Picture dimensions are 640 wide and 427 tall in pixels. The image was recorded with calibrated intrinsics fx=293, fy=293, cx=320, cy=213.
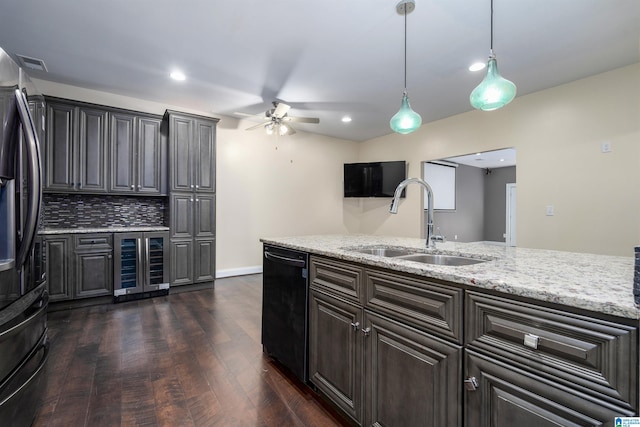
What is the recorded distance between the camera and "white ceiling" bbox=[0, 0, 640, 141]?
7.56 ft

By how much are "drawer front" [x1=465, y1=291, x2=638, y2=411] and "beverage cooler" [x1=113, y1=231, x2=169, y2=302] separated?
392cm

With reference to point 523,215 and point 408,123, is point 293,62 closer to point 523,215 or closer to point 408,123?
point 408,123

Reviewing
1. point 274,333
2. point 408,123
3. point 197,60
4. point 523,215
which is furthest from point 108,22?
point 523,215

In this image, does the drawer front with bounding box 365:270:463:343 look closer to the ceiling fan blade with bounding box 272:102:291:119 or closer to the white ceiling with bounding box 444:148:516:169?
the ceiling fan blade with bounding box 272:102:291:119

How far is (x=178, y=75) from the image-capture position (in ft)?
11.1

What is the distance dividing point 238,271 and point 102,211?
7.05ft

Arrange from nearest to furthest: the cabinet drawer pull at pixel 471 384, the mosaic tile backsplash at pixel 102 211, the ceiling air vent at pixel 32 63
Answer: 1. the cabinet drawer pull at pixel 471 384
2. the ceiling air vent at pixel 32 63
3. the mosaic tile backsplash at pixel 102 211

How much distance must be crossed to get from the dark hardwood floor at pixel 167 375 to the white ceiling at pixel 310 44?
2.72 m

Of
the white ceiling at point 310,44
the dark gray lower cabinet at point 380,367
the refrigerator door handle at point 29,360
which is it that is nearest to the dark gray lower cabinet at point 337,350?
the dark gray lower cabinet at point 380,367

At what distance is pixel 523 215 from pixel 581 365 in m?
3.82

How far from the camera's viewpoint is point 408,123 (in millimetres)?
2275

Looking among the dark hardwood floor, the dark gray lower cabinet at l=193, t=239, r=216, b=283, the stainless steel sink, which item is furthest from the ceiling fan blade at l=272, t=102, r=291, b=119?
the dark hardwood floor

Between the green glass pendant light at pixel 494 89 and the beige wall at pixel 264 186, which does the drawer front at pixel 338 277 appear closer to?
the green glass pendant light at pixel 494 89

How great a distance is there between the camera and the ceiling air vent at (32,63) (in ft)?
9.90
